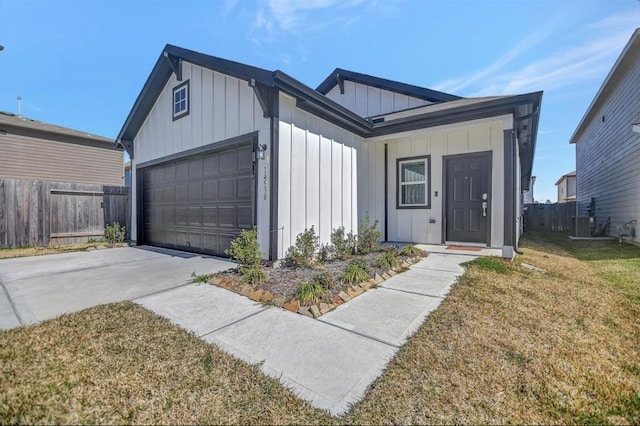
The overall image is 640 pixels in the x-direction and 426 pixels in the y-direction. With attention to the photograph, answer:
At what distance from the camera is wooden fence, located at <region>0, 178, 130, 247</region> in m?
7.59

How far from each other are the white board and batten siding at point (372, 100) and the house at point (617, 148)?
232 inches

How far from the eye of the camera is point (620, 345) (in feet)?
7.59

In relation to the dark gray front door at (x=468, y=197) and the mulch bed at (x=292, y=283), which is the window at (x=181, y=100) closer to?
the mulch bed at (x=292, y=283)

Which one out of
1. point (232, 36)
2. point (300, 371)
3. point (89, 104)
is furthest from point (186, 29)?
point (89, 104)

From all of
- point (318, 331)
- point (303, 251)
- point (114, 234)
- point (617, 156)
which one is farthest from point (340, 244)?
point (617, 156)

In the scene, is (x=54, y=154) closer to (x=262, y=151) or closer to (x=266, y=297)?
(x=262, y=151)

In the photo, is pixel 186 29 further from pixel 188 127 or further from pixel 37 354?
pixel 37 354

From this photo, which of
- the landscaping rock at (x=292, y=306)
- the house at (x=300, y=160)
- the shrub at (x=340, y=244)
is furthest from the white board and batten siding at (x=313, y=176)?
the landscaping rock at (x=292, y=306)

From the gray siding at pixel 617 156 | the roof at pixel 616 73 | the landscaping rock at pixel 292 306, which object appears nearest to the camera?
the landscaping rock at pixel 292 306

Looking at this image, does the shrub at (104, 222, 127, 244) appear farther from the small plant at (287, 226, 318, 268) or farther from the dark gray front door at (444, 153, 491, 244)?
the dark gray front door at (444, 153, 491, 244)

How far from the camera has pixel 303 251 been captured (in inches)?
192

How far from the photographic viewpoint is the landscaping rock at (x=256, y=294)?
3355 millimetres

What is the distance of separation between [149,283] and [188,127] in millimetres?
3977

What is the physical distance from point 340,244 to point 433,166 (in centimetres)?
323
